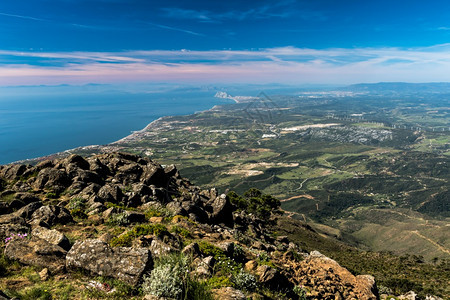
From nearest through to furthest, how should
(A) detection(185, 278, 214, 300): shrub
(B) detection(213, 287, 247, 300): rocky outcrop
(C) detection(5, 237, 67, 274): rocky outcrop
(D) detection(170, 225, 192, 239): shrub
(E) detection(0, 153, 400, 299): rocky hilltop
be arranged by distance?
1. (A) detection(185, 278, 214, 300): shrub
2. (B) detection(213, 287, 247, 300): rocky outcrop
3. (E) detection(0, 153, 400, 299): rocky hilltop
4. (C) detection(5, 237, 67, 274): rocky outcrop
5. (D) detection(170, 225, 192, 239): shrub

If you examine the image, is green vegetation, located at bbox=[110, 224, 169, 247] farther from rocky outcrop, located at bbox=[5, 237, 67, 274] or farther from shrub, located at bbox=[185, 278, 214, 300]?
shrub, located at bbox=[185, 278, 214, 300]

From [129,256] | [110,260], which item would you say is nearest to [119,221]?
[110,260]

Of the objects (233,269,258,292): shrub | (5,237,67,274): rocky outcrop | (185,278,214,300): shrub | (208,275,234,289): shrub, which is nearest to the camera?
(185,278,214,300): shrub

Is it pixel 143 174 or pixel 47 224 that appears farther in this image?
pixel 143 174

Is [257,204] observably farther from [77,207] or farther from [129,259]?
[129,259]

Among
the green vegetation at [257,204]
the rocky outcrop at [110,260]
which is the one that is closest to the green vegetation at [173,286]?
the rocky outcrop at [110,260]

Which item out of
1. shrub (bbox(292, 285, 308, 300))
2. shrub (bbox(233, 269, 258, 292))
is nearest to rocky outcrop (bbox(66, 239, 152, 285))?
shrub (bbox(233, 269, 258, 292))

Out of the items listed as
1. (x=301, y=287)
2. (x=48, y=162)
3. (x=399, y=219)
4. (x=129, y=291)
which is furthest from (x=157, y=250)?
(x=399, y=219)

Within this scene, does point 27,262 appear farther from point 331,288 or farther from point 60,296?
point 331,288
